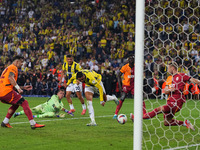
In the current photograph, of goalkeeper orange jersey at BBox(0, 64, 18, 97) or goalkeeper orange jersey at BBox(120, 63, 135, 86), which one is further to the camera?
goalkeeper orange jersey at BBox(120, 63, 135, 86)

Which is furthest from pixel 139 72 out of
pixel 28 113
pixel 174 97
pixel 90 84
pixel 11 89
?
pixel 90 84

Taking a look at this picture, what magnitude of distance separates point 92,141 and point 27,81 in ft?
50.5

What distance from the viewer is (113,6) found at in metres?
24.3

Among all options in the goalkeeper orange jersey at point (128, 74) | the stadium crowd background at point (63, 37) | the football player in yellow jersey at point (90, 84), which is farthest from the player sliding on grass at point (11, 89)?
the stadium crowd background at point (63, 37)

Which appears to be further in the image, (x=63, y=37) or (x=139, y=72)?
(x=63, y=37)

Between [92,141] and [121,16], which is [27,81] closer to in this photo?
[121,16]

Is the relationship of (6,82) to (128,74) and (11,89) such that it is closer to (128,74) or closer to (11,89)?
(11,89)

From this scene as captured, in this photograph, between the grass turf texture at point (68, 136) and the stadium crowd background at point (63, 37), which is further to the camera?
the stadium crowd background at point (63, 37)

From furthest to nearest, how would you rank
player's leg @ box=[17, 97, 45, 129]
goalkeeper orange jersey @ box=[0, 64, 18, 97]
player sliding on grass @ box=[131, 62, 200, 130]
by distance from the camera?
goalkeeper orange jersey @ box=[0, 64, 18, 97], player's leg @ box=[17, 97, 45, 129], player sliding on grass @ box=[131, 62, 200, 130]

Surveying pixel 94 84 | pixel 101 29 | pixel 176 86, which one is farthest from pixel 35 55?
pixel 176 86

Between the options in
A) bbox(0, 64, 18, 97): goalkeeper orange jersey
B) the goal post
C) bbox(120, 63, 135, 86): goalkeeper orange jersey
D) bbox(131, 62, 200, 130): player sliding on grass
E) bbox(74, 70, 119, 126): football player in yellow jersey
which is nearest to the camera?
the goal post

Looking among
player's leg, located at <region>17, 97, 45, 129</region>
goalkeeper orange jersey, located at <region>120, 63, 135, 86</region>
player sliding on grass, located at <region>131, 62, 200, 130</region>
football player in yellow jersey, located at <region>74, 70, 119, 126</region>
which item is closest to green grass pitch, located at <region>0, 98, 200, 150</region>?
player's leg, located at <region>17, 97, 45, 129</region>

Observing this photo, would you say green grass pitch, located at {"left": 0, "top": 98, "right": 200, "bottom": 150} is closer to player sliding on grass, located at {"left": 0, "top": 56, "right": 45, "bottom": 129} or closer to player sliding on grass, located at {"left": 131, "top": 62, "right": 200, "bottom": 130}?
player sliding on grass, located at {"left": 131, "top": 62, "right": 200, "bottom": 130}

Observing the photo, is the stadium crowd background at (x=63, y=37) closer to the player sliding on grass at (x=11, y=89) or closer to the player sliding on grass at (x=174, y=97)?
the player sliding on grass at (x=174, y=97)
